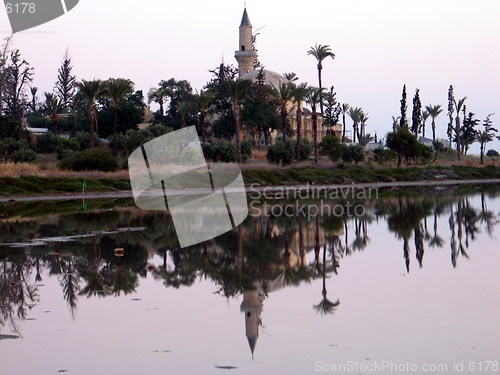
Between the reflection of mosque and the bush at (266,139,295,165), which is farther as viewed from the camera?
the bush at (266,139,295,165)

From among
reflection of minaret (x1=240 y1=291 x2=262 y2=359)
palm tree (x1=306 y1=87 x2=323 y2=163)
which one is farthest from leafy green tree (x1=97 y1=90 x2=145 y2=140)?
reflection of minaret (x1=240 y1=291 x2=262 y2=359)

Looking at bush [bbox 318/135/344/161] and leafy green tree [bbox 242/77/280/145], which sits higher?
leafy green tree [bbox 242/77/280/145]

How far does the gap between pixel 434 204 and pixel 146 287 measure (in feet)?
68.8

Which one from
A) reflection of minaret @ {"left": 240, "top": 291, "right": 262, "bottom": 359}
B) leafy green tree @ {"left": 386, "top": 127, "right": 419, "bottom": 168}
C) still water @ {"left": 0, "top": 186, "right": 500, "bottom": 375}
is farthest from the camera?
leafy green tree @ {"left": 386, "top": 127, "right": 419, "bottom": 168}

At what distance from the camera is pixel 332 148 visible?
194 ft

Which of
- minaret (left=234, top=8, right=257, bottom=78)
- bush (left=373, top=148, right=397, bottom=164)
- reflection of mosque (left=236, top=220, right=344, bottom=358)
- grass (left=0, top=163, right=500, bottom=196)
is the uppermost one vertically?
minaret (left=234, top=8, right=257, bottom=78)

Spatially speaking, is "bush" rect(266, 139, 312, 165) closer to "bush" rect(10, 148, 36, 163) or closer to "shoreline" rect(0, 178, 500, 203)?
"shoreline" rect(0, 178, 500, 203)

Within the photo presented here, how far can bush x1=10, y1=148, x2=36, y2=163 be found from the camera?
4375cm

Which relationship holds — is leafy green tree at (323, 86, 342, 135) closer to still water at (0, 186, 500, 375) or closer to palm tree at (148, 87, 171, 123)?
palm tree at (148, 87, 171, 123)

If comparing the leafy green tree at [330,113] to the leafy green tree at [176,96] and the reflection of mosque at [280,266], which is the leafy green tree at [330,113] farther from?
the reflection of mosque at [280,266]

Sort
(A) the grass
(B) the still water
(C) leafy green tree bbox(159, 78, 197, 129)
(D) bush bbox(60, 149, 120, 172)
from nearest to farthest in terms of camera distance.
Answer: (B) the still water, (A) the grass, (D) bush bbox(60, 149, 120, 172), (C) leafy green tree bbox(159, 78, 197, 129)

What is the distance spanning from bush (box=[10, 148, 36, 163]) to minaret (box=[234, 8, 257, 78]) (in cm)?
3966

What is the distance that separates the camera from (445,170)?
61125mm

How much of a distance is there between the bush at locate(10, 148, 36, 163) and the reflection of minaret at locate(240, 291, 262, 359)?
34.5 metres
